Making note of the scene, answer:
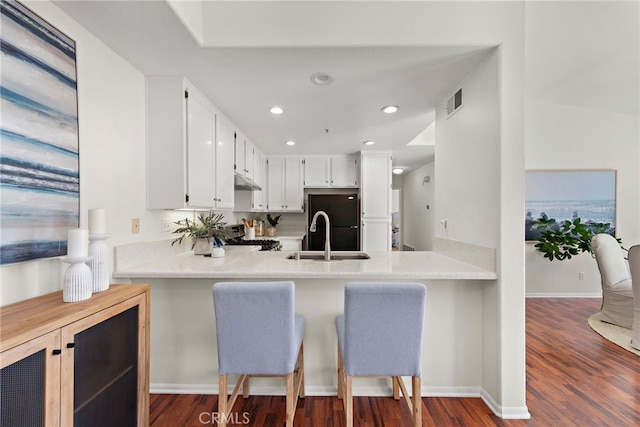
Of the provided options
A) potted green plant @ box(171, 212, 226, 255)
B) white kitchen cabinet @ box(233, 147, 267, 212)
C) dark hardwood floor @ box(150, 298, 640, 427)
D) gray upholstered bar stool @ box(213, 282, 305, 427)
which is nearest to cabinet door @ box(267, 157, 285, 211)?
white kitchen cabinet @ box(233, 147, 267, 212)

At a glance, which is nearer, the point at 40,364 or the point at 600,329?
the point at 40,364

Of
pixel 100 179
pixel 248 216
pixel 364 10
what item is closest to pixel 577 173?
pixel 364 10

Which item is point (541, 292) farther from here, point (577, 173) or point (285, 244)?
point (285, 244)

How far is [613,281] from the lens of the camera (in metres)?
3.13

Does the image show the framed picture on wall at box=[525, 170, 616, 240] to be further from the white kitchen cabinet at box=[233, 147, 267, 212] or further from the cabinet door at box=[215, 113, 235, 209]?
the cabinet door at box=[215, 113, 235, 209]

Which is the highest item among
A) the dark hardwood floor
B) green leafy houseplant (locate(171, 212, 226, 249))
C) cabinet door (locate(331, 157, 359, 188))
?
cabinet door (locate(331, 157, 359, 188))

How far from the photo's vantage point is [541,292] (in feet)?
13.8

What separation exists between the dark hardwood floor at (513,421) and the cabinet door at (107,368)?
16.4 inches

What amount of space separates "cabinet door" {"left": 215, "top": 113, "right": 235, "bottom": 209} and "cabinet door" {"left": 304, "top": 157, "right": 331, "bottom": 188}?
1.82 meters

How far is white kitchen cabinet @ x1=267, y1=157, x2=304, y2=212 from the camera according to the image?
15.6 ft

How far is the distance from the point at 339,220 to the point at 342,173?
0.79 meters

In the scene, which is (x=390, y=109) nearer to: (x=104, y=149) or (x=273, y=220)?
(x=104, y=149)

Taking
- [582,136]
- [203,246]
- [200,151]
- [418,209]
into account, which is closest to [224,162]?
[200,151]

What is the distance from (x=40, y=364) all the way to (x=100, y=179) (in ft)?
3.42
